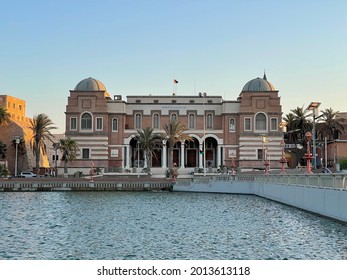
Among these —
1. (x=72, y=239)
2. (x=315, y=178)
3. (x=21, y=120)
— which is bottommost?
(x=72, y=239)

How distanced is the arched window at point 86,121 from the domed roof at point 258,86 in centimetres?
2660

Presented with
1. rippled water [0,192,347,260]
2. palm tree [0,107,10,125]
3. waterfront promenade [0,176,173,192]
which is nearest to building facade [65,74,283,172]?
palm tree [0,107,10,125]

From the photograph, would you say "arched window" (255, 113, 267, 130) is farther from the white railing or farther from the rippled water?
the rippled water

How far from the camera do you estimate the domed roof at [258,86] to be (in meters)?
91.1

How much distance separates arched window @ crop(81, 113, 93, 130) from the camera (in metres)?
89.6

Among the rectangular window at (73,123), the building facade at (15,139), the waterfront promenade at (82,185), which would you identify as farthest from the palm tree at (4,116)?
the waterfront promenade at (82,185)

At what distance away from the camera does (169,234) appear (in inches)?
948

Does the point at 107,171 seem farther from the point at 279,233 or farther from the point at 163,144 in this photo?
the point at 279,233

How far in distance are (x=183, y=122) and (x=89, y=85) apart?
56.2ft

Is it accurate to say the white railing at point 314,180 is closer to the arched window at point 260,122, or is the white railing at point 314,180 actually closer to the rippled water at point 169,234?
the rippled water at point 169,234

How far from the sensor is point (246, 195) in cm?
5691

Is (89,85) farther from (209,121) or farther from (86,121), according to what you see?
(209,121)
